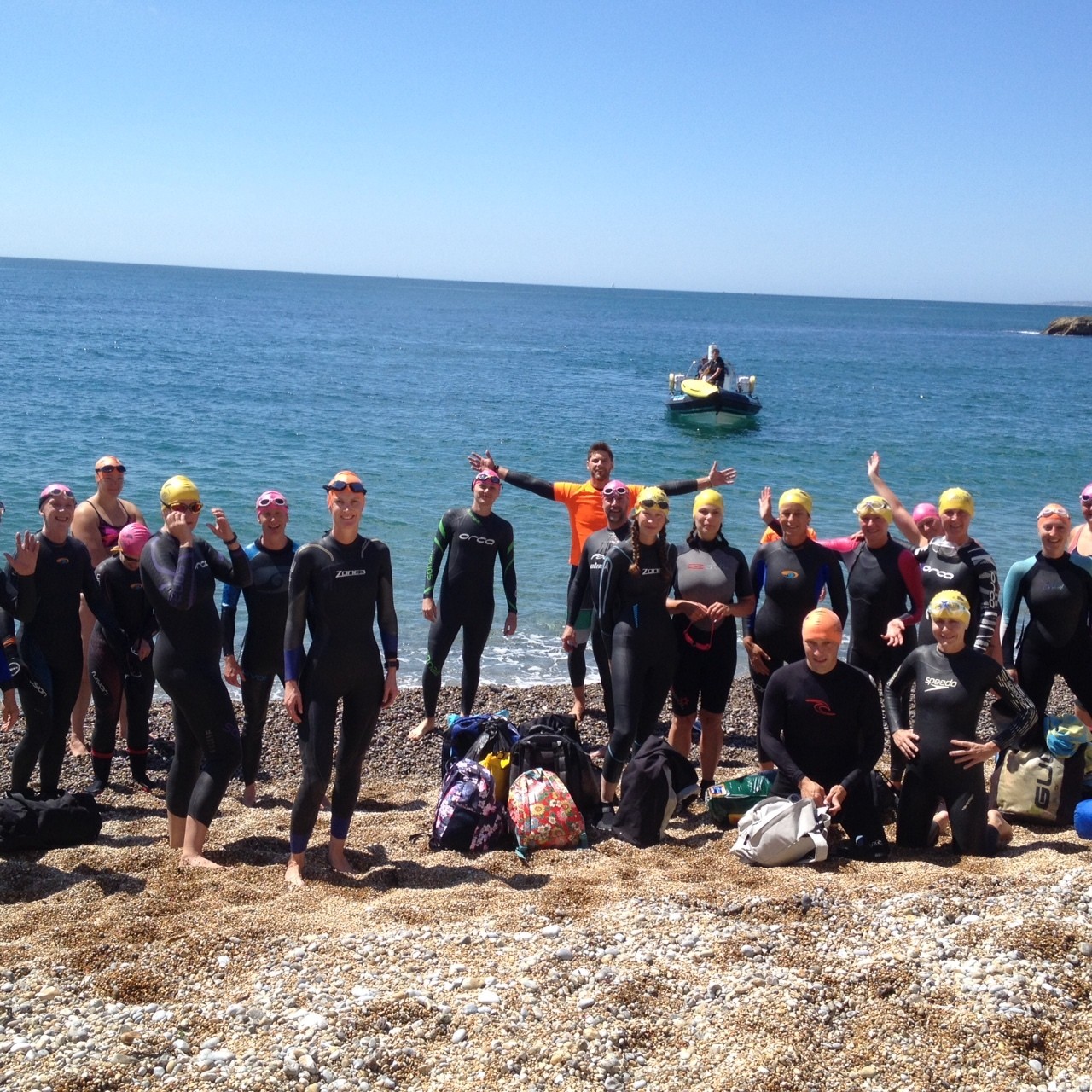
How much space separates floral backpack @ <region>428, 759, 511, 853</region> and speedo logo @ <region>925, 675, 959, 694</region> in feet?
7.73

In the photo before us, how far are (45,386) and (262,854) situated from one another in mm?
34428

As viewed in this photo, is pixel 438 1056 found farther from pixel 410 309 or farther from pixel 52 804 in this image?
pixel 410 309

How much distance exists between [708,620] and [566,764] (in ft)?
4.21

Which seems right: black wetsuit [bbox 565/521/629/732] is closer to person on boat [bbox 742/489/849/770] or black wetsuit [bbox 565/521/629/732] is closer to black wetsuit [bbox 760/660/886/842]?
person on boat [bbox 742/489/849/770]

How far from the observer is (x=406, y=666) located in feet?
36.8

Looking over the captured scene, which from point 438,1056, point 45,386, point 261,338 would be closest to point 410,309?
point 261,338

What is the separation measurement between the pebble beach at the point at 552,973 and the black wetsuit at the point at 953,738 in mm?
182

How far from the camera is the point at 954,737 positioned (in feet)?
17.9

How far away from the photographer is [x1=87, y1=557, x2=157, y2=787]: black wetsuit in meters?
6.70

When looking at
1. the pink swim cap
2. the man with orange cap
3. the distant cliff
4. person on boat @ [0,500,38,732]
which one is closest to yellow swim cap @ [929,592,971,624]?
the man with orange cap

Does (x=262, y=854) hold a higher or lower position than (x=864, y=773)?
lower

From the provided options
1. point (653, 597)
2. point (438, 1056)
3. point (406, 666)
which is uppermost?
point (653, 597)

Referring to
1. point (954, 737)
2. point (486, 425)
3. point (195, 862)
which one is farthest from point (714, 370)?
point (195, 862)

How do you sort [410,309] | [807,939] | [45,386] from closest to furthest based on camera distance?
[807,939] → [45,386] → [410,309]
